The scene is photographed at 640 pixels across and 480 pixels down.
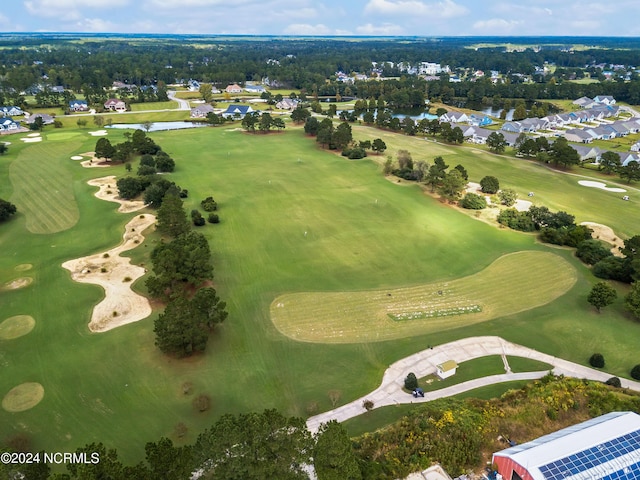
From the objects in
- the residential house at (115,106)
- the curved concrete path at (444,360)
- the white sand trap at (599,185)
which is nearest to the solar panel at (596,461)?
the curved concrete path at (444,360)

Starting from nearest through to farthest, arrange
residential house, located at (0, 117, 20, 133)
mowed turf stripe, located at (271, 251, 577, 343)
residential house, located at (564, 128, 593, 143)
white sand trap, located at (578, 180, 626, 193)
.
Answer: mowed turf stripe, located at (271, 251, 577, 343) → white sand trap, located at (578, 180, 626, 193) → residential house, located at (564, 128, 593, 143) → residential house, located at (0, 117, 20, 133)

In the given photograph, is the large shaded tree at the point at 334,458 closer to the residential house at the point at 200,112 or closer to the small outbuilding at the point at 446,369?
the small outbuilding at the point at 446,369

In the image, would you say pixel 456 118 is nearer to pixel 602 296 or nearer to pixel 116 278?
pixel 602 296

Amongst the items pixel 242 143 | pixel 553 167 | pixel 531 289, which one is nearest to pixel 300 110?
pixel 242 143

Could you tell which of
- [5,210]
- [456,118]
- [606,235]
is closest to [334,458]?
[606,235]

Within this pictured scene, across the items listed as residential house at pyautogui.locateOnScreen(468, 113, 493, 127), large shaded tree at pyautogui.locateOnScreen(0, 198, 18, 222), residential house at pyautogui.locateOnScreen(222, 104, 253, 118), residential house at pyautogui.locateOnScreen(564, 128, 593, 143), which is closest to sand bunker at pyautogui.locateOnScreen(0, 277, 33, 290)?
large shaded tree at pyautogui.locateOnScreen(0, 198, 18, 222)

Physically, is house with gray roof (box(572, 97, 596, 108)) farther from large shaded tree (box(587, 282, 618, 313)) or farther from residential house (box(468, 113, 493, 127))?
large shaded tree (box(587, 282, 618, 313))

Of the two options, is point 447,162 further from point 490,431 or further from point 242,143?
point 490,431
